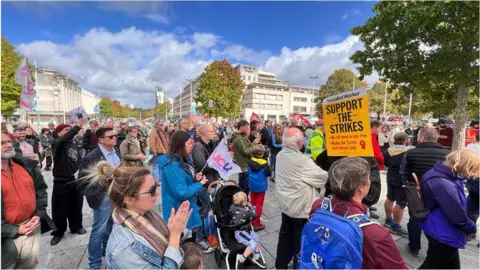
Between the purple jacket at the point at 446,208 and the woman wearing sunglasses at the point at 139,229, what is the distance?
8.18 ft

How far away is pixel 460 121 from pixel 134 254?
1242 centimetres

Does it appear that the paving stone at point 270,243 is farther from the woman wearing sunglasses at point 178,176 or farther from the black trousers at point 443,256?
the black trousers at point 443,256

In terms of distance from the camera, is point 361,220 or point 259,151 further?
point 259,151

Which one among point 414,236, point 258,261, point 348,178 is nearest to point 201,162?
point 258,261

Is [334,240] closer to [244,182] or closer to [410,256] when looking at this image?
[410,256]

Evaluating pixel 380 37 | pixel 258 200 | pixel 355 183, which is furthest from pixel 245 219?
pixel 380 37

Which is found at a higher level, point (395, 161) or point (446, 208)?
point (395, 161)

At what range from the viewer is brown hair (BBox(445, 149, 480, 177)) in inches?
91.6

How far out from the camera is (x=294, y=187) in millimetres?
2854

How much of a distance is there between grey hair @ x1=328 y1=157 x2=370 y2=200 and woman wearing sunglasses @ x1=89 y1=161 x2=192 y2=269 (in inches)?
41.5

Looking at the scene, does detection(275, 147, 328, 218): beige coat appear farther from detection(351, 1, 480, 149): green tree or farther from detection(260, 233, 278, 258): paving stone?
detection(351, 1, 480, 149): green tree

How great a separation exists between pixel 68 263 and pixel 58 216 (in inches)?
37.9

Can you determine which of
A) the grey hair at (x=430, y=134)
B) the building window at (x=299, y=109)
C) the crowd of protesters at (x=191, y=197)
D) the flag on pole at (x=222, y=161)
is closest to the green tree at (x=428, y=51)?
the crowd of protesters at (x=191, y=197)

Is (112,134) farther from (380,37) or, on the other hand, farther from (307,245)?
(380,37)
